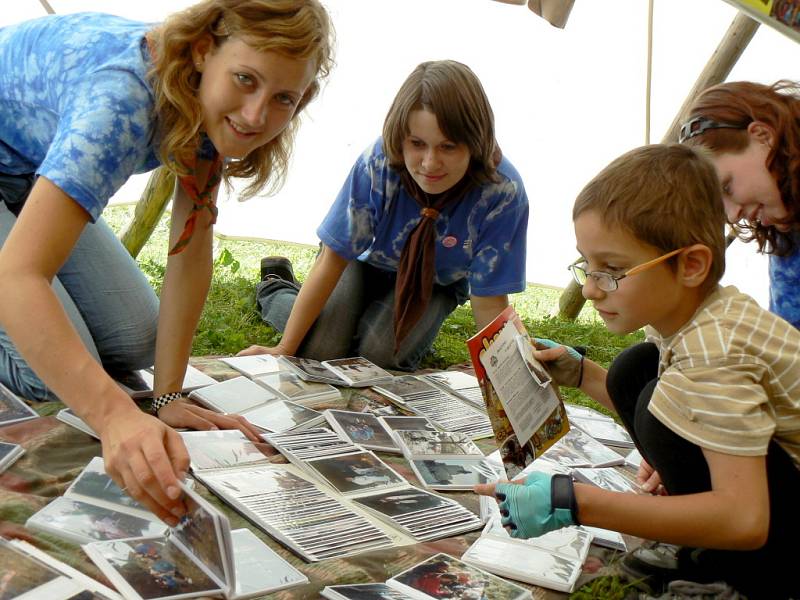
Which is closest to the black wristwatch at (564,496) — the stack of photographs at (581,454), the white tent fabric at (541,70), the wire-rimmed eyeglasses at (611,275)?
the wire-rimmed eyeglasses at (611,275)

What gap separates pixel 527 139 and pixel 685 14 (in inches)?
38.2

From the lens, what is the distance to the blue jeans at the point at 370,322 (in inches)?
112

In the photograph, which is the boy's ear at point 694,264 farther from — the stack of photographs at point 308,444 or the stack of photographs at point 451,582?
the stack of photographs at point 308,444

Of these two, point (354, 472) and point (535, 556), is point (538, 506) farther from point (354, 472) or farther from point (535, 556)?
point (354, 472)

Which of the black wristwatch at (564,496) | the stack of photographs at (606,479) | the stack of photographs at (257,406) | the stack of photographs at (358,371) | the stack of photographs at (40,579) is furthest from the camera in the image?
the stack of photographs at (358,371)

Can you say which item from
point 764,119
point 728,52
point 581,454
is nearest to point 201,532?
point 581,454

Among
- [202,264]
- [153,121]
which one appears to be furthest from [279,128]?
[202,264]

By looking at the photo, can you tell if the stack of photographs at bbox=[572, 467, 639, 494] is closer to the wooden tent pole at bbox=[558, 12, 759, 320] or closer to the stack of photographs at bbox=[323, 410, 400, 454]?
the stack of photographs at bbox=[323, 410, 400, 454]

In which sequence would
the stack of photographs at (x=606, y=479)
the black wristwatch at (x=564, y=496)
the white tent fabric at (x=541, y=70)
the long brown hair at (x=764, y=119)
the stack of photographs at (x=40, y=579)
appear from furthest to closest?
the white tent fabric at (x=541, y=70)
the stack of photographs at (x=606, y=479)
the long brown hair at (x=764, y=119)
the black wristwatch at (x=564, y=496)
the stack of photographs at (x=40, y=579)

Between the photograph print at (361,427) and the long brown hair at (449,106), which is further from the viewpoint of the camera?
the long brown hair at (449,106)

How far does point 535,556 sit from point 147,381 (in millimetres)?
1211

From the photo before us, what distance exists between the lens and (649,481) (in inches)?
75.6

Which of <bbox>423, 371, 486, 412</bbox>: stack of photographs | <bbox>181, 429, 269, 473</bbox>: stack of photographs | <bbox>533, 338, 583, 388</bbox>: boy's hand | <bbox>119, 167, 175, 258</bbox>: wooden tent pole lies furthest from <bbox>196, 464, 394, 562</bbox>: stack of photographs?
<bbox>119, 167, 175, 258</bbox>: wooden tent pole

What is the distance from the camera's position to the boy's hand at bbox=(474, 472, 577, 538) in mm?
1306
